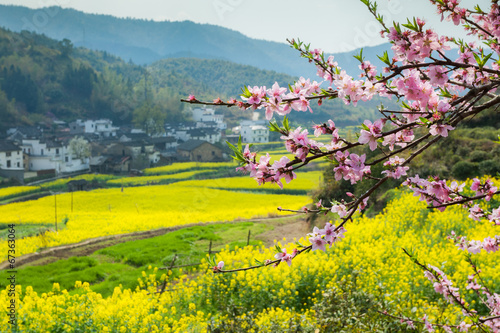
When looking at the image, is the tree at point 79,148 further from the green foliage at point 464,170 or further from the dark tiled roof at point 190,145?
the green foliage at point 464,170

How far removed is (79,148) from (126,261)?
4958 cm

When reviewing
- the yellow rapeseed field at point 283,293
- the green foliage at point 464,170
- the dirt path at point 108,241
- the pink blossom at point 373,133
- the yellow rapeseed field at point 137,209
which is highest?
the pink blossom at point 373,133

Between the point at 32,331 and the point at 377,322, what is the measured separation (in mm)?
5451

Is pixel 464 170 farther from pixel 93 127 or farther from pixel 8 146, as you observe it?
pixel 93 127

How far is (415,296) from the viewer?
615cm

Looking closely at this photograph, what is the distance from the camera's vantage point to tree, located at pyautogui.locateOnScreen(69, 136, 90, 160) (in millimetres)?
57444

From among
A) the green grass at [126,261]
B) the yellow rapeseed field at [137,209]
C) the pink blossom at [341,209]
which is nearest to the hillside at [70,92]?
the yellow rapeseed field at [137,209]

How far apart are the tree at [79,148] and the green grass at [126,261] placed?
44.8 meters

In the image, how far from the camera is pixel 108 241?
18828 millimetres

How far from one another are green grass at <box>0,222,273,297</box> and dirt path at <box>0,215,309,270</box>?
0.85 metres

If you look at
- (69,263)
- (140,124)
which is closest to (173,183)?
(69,263)

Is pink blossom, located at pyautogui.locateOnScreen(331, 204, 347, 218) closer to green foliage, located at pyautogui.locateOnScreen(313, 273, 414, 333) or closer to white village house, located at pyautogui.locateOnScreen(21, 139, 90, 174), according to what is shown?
green foliage, located at pyautogui.locateOnScreen(313, 273, 414, 333)

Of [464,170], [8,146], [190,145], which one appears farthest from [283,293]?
[190,145]

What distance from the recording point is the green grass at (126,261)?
40.1 feet
